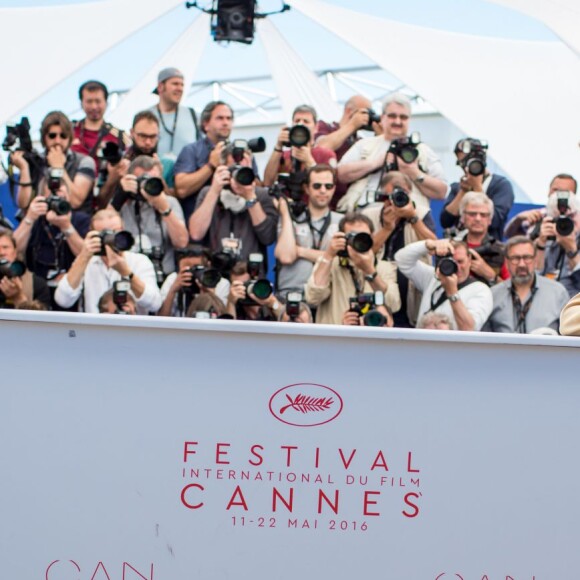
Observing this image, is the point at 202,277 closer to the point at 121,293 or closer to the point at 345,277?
the point at 121,293

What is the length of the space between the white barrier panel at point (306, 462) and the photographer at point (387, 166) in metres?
4.04

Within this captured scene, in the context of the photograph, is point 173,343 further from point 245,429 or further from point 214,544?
point 214,544

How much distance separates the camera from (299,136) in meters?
6.35

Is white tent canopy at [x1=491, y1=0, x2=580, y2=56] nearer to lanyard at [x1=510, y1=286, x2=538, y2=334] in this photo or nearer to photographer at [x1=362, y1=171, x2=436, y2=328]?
photographer at [x1=362, y1=171, x2=436, y2=328]

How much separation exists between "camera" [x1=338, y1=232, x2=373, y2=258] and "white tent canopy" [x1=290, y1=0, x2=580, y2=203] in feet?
8.30

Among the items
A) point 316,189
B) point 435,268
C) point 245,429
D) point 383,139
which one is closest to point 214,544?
point 245,429

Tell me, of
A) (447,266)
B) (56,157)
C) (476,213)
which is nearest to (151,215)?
(56,157)

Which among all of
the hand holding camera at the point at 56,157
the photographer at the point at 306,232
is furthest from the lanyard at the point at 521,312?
the hand holding camera at the point at 56,157

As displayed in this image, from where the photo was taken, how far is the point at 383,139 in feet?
21.4

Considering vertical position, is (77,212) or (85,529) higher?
(77,212)

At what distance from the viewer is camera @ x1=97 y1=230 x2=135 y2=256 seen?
5.66 m

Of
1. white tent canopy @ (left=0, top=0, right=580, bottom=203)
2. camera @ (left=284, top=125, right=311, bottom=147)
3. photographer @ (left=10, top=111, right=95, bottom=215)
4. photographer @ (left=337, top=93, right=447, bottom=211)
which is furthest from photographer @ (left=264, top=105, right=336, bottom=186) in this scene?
Result: white tent canopy @ (left=0, top=0, right=580, bottom=203)

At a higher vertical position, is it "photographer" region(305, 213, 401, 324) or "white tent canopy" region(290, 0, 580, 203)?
"white tent canopy" region(290, 0, 580, 203)

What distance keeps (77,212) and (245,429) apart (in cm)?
420
